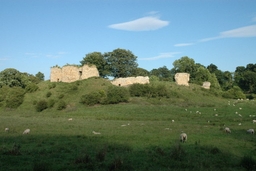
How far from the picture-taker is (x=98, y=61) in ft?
237

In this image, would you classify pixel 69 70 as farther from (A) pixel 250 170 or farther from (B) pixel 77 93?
(A) pixel 250 170

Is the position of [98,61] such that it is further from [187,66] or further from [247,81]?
[247,81]

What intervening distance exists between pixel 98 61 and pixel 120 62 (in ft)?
20.9

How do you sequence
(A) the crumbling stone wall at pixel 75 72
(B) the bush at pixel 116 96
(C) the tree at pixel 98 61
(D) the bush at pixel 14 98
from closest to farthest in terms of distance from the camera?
(B) the bush at pixel 116 96 < (D) the bush at pixel 14 98 < (A) the crumbling stone wall at pixel 75 72 < (C) the tree at pixel 98 61

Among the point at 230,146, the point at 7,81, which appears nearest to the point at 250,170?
the point at 230,146

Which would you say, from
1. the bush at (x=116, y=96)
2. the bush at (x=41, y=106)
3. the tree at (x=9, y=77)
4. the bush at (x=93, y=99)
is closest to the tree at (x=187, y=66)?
the bush at (x=116, y=96)

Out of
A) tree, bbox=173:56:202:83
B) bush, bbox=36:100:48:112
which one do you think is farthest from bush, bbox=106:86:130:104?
tree, bbox=173:56:202:83

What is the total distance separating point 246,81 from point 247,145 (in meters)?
89.8

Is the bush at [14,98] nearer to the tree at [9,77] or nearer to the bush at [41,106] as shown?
the bush at [41,106]

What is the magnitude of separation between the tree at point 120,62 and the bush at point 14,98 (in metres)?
29.0

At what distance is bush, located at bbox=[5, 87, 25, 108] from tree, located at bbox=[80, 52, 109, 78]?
23818 mm

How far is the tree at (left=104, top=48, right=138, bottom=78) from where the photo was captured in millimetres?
73812

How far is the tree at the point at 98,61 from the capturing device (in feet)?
235

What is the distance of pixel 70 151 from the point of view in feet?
45.1
